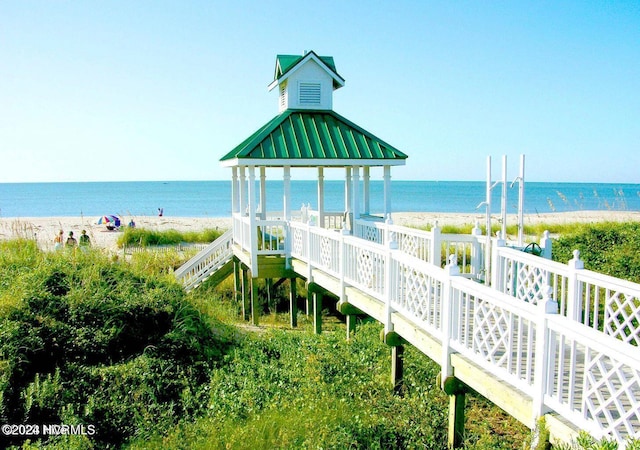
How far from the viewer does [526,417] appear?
482 centimetres

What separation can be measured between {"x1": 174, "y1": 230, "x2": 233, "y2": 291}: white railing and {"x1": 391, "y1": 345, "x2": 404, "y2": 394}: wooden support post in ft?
28.3

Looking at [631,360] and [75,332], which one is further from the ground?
[631,360]

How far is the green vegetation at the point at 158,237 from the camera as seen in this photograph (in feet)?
73.5

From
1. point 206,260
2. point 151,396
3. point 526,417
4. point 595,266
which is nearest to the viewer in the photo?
point 526,417

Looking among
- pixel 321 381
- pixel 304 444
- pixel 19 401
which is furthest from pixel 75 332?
pixel 304 444

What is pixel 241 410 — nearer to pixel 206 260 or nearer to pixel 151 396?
pixel 151 396

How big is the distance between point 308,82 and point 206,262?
6.02 metres

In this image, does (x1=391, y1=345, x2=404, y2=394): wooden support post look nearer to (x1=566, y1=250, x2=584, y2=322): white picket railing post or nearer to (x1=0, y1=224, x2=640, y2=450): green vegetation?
(x1=0, y1=224, x2=640, y2=450): green vegetation

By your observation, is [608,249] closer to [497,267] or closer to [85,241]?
[497,267]

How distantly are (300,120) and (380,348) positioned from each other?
6936 mm

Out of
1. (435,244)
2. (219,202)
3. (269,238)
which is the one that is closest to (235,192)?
(269,238)

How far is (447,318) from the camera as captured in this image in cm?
602

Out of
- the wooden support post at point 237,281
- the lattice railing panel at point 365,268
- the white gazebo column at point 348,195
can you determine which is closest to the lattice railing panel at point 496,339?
the lattice railing panel at point 365,268

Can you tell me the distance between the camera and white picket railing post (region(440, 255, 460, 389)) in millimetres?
6008
